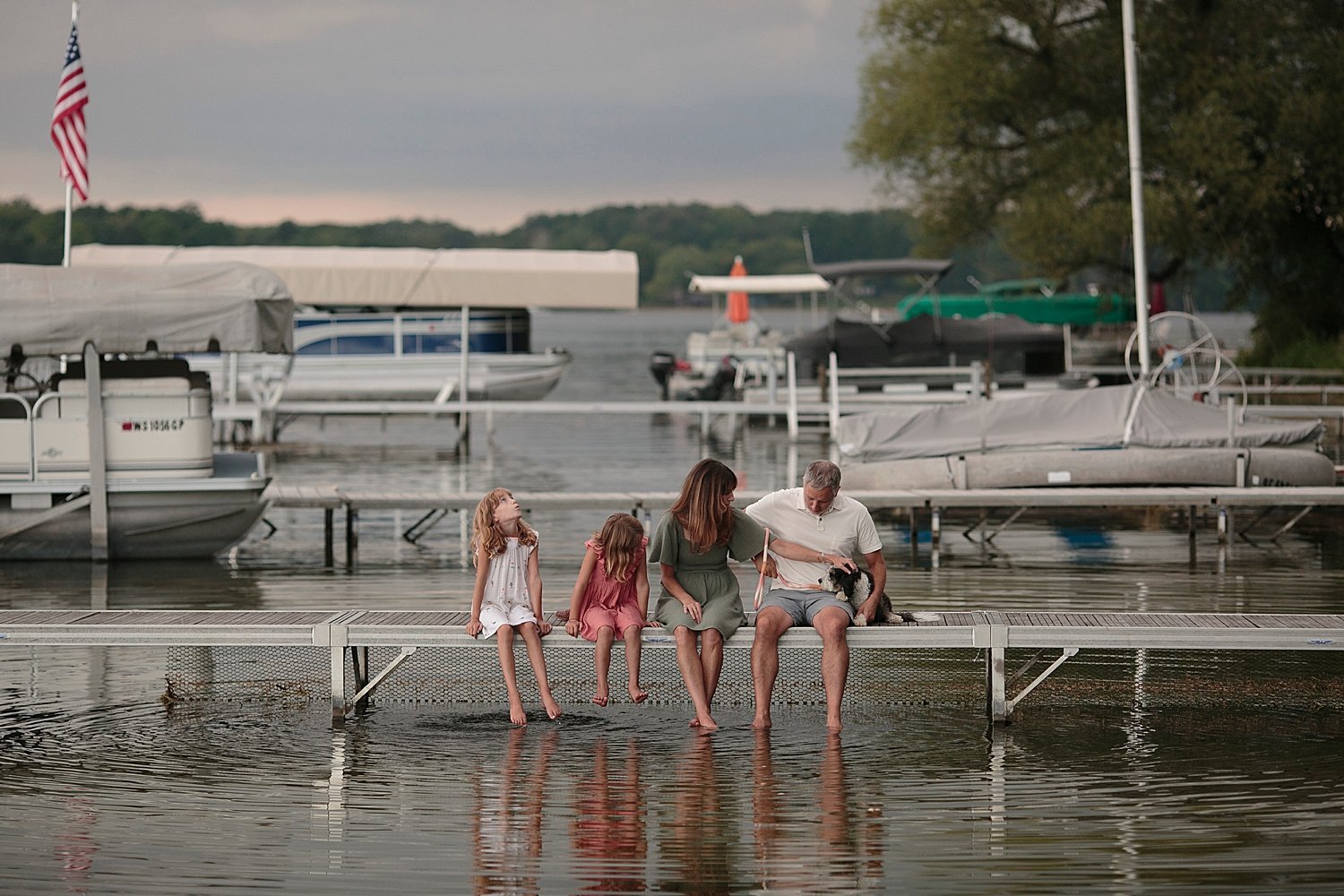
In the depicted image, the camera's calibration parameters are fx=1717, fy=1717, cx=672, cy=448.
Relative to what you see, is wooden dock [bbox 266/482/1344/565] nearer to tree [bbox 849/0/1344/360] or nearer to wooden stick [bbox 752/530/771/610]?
wooden stick [bbox 752/530/771/610]

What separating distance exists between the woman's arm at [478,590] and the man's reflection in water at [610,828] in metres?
0.94

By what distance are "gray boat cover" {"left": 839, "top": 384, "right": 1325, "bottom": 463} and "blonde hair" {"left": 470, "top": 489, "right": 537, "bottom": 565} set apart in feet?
27.5

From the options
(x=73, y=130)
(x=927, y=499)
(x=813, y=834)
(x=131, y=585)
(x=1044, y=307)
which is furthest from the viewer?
(x=1044, y=307)

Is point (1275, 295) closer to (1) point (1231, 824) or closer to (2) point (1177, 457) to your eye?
(2) point (1177, 457)

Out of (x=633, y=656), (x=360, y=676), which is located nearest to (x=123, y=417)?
(x=360, y=676)

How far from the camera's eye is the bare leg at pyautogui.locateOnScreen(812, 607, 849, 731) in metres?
8.03

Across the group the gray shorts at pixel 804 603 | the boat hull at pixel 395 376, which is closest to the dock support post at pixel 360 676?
the gray shorts at pixel 804 603

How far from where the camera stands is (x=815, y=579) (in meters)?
8.38

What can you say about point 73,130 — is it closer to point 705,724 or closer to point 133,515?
point 133,515

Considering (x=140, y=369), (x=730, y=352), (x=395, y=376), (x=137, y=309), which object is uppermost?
(x=730, y=352)

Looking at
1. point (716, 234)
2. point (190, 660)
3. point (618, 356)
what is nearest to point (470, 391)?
point (190, 660)

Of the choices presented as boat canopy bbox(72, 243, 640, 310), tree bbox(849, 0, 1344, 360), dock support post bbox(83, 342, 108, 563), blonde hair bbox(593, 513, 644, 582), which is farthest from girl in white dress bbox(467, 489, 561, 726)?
tree bbox(849, 0, 1344, 360)

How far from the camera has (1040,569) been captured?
13656 mm

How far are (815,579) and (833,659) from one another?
0.49 m
